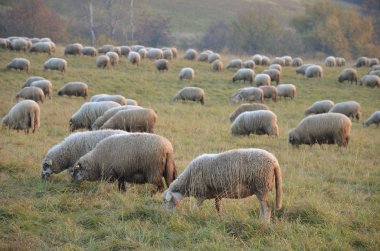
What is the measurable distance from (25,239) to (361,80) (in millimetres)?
29980

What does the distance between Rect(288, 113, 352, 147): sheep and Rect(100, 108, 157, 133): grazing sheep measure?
4.33 meters

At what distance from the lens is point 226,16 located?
79.0m

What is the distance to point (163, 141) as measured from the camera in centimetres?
743

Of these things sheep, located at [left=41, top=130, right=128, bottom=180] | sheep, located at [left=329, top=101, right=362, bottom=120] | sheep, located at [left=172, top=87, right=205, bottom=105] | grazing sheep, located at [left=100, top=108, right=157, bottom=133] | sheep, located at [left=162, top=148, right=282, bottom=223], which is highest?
sheep, located at [left=162, top=148, right=282, bottom=223]

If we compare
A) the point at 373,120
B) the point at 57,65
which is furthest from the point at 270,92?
the point at 57,65

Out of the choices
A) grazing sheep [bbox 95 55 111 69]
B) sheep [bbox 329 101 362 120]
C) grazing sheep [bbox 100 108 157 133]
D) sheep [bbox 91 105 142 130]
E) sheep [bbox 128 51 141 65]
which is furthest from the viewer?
sheep [bbox 128 51 141 65]

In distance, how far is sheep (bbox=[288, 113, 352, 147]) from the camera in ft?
43.5

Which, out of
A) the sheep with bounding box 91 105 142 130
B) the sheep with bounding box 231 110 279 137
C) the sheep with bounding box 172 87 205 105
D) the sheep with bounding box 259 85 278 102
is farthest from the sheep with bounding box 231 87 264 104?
the sheep with bounding box 91 105 142 130

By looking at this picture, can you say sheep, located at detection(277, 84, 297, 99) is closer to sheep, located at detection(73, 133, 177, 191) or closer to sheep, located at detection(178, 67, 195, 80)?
sheep, located at detection(178, 67, 195, 80)

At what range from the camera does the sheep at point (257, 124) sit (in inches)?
586

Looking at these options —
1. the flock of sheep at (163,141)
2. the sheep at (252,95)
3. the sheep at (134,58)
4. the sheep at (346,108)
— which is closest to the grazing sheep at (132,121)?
the flock of sheep at (163,141)

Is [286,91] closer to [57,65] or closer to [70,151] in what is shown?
[57,65]

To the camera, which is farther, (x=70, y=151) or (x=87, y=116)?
(x=87, y=116)

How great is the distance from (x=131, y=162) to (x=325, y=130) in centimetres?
765
